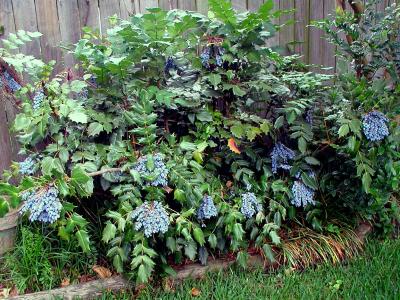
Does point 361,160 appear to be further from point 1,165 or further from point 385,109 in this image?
point 1,165

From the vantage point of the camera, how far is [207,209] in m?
2.73

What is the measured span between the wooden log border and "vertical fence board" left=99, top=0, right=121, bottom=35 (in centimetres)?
181

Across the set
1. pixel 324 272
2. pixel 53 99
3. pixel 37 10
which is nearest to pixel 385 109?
pixel 324 272

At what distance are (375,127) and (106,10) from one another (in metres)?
2.07

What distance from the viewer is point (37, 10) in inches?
130

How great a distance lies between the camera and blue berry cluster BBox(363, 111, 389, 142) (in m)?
2.69

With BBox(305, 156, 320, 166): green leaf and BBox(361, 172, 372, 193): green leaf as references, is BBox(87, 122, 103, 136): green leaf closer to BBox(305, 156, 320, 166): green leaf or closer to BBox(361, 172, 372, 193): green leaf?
BBox(305, 156, 320, 166): green leaf

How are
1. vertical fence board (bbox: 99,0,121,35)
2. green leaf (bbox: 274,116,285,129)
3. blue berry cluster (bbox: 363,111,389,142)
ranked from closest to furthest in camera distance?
blue berry cluster (bbox: 363,111,389,142) → green leaf (bbox: 274,116,285,129) → vertical fence board (bbox: 99,0,121,35)

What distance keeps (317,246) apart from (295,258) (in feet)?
0.64

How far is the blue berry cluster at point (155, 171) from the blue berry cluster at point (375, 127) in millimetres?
1183

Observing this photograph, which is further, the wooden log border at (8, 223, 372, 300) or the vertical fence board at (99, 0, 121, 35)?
the vertical fence board at (99, 0, 121, 35)

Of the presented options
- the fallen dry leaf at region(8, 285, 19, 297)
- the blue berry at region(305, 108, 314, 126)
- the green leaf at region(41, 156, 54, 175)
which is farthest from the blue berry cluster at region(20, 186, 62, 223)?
the blue berry at region(305, 108, 314, 126)

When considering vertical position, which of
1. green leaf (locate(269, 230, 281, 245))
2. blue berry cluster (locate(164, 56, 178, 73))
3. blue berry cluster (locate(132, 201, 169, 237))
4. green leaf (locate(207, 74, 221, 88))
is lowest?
green leaf (locate(269, 230, 281, 245))

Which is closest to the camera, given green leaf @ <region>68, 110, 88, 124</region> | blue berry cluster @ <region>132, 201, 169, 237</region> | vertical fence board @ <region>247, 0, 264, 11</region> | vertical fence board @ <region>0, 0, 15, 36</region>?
blue berry cluster @ <region>132, 201, 169, 237</region>
